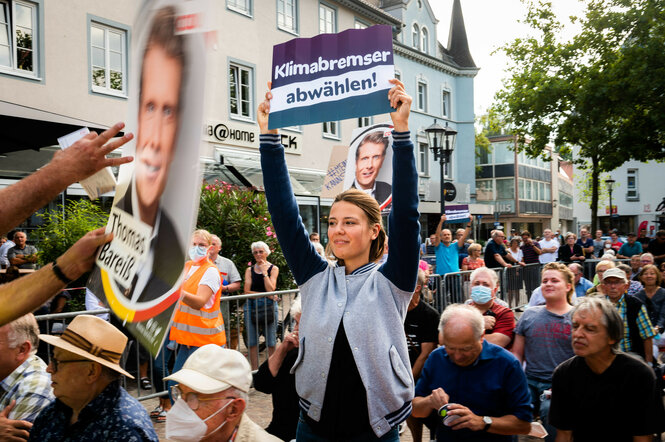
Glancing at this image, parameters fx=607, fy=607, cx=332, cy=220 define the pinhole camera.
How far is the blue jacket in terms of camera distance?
231cm

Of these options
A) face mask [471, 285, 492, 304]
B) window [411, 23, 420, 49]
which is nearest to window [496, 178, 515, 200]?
window [411, 23, 420, 49]

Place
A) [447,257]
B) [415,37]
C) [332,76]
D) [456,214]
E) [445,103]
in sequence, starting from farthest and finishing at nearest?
[445,103]
[415,37]
[456,214]
[447,257]
[332,76]

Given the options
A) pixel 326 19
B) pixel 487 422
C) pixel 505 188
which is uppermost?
pixel 326 19

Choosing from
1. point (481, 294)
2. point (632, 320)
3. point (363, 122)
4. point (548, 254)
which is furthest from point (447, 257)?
point (363, 122)

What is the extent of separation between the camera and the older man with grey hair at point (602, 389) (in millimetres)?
3320

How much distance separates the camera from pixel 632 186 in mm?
55656

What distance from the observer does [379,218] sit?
2584mm

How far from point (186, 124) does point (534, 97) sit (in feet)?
72.9

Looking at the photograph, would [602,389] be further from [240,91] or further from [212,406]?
[240,91]

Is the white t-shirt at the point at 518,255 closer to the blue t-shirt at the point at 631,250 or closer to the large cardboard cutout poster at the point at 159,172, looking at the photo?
the blue t-shirt at the point at 631,250

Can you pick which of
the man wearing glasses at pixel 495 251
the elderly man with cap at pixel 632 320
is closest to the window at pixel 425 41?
the man wearing glasses at pixel 495 251

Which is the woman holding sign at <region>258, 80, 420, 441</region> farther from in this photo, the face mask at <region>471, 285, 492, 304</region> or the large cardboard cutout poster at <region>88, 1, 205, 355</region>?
the face mask at <region>471, 285, 492, 304</region>

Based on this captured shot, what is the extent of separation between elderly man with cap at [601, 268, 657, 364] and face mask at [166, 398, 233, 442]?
4.06 meters

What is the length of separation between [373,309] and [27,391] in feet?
6.30
